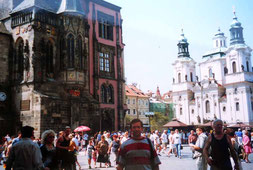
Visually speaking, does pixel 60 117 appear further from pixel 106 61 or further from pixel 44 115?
pixel 106 61

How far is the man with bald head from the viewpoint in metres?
6.34

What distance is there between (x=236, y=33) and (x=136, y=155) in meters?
76.8

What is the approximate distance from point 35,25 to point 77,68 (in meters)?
5.12

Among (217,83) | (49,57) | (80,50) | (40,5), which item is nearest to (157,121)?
(217,83)

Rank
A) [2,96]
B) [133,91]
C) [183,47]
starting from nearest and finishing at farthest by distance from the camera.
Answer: [2,96] < [133,91] < [183,47]

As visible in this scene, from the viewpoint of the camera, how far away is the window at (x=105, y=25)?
35.2 m

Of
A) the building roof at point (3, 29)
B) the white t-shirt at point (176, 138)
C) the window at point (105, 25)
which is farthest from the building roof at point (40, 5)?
the white t-shirt at point (176, 138)

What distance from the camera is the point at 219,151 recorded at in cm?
639

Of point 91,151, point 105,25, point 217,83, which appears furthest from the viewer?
point 217,83

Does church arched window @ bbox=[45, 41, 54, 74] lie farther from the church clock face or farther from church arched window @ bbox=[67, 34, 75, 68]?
the church clock face

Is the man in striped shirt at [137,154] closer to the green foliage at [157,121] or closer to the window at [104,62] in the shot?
the window at [104,62]

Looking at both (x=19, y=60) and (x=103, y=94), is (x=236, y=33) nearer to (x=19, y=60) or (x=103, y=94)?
(x=103, y=94)

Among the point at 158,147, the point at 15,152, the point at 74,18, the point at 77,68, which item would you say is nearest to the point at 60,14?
the point at 74,18

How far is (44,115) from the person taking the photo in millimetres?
25047
